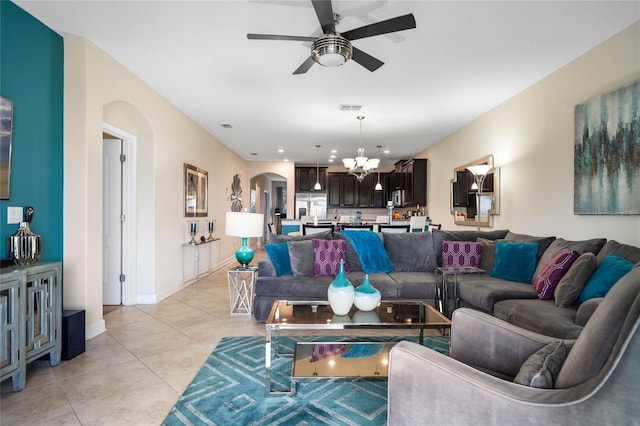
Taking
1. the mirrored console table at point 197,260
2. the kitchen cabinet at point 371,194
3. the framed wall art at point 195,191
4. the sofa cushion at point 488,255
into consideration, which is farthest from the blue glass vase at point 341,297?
the kitchen cabinet at point 371,194

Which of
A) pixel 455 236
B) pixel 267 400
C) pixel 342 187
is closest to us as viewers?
pixel 267 400

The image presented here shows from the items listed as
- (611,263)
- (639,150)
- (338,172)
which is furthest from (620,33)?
(338,172)

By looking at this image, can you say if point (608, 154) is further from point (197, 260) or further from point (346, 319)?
point (197, 260)

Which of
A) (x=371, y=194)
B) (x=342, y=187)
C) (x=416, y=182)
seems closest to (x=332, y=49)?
(x=416, y=182)

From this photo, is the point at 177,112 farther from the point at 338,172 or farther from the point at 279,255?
the point at 338,172

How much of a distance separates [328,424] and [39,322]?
2.14 m

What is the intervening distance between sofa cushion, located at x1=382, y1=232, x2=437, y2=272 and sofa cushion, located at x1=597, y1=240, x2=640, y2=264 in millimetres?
1672

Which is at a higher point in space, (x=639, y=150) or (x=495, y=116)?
(x=495, y=116)

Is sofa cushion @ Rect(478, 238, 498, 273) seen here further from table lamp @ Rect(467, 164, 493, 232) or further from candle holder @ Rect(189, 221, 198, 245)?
candle holder @ Rect(189, 221, 198, 245)

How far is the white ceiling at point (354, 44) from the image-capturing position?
2.60 metres

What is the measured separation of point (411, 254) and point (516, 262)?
1.11m

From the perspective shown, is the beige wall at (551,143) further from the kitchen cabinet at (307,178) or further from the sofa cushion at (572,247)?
the kitchen cabinet at (307,178)

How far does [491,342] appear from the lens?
157cm

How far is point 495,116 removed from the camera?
193 inches
